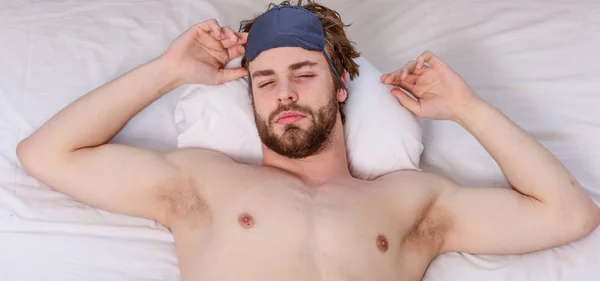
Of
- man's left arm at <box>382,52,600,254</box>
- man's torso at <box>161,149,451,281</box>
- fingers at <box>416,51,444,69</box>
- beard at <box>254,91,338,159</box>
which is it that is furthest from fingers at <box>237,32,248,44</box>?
man's left arm at <box>382,52,600,254</box>

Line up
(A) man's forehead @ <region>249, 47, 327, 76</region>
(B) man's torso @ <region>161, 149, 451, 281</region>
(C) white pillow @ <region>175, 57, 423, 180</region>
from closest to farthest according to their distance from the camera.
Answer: (B) man's torso @ <region>161, 149, 451, 281</region> < (A) man's forehead @ <region>249, 47, 327, 76</region> < (C) white pillow @ <region>175, 57, 423, 180</region>

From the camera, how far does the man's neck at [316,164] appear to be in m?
1.89

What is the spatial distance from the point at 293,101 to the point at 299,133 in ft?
0.27

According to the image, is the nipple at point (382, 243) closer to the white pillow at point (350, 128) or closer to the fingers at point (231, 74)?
the white pillow at point (350, 128)

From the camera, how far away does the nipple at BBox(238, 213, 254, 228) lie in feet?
5.55

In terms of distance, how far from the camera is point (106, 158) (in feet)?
5.85

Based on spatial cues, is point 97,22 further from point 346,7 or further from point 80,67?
point 346,7

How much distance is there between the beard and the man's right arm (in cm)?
23

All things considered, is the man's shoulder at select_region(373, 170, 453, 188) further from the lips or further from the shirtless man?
the lips

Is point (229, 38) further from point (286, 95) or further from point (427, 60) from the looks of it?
point (427, 60)

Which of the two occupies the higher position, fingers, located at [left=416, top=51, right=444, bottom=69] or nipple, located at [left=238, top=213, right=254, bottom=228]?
fingers, located at [left=416, top=51, right=444, bottom=69]

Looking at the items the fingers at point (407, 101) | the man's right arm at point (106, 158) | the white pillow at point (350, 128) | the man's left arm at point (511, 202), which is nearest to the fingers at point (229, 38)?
the white pillow at point (350, 128)

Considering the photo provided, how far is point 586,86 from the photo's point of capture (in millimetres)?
2154

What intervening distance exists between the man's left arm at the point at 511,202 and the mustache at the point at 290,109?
0.40 metres
